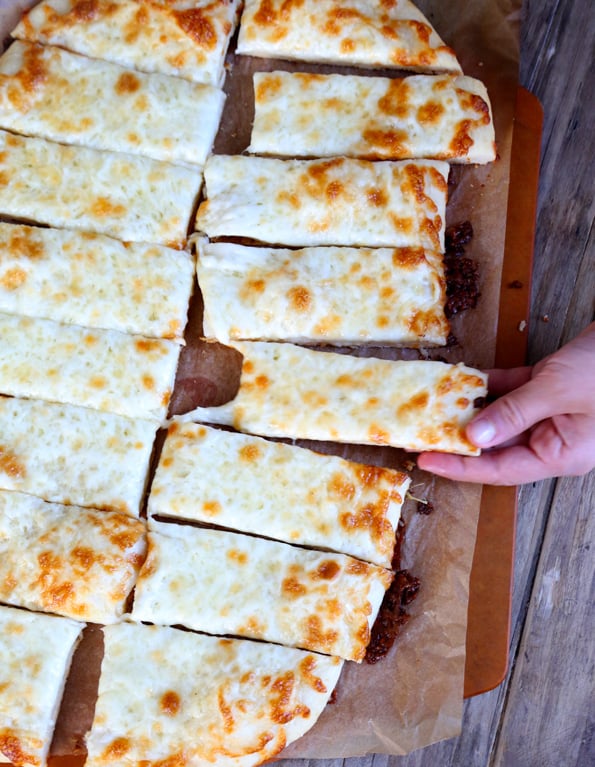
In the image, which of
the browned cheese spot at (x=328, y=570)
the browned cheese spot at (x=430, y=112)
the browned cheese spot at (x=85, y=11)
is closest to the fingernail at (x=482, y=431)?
the browned cheese spot at (x=328, y=570)

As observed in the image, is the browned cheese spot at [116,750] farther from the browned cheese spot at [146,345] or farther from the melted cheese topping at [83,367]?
the browned cheese spot at [146,345]

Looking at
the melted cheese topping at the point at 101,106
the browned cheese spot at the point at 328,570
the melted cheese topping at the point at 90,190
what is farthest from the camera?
the melted cheese topping at the point at 101,106

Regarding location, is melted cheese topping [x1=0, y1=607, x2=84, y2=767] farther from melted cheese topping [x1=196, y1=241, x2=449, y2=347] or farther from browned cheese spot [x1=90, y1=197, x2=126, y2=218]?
browned cheese spot [x1=90, y1=197, x2=126, y2=218]

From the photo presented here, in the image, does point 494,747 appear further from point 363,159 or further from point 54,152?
point 54,152

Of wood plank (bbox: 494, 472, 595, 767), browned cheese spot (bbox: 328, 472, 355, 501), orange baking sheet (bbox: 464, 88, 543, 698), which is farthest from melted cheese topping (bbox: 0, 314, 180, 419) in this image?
wood plank (bbox: 494, 472, 595, 767)

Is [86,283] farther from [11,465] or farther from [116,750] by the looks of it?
[116,750]
